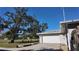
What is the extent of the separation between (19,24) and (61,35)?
13.8 inches

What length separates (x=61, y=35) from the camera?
1320 millimetres

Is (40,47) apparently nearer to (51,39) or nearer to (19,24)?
(51,39)

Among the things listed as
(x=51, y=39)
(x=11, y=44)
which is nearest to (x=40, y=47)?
(x=51, y=39)

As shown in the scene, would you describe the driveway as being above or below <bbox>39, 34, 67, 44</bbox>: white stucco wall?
below

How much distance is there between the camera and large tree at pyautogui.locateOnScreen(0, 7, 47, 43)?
1329 millimetres

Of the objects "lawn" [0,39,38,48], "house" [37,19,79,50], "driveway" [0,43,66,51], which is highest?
"house" [37,19,79,50]

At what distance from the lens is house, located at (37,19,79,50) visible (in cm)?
131

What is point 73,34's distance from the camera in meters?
1.32

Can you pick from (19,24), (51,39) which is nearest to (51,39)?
(51,39)

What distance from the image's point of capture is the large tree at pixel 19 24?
1.33 metres

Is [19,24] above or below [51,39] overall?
above

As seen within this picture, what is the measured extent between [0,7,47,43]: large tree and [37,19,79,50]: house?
65mm

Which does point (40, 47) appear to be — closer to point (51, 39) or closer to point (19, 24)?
point (51, 39)

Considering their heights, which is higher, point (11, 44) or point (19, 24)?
point (19, 24)
